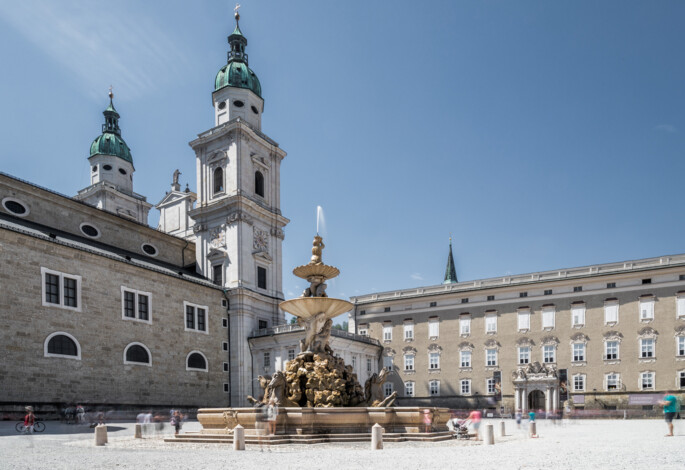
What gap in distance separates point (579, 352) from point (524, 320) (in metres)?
4.69

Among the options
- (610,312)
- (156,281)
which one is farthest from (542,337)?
(156,281)

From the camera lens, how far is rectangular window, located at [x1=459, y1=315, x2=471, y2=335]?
4956 centimetres

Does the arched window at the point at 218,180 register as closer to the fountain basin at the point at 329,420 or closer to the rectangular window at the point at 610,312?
the rectangular window at the point at 610,312

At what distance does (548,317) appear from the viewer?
46.6 m

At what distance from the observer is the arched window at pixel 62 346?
31.9m

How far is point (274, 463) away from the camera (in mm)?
11828

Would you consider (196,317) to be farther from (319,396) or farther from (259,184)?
(319,396)

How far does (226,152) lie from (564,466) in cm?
4420

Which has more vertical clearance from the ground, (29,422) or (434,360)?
(29,422)

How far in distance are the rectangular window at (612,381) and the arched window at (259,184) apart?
104ft

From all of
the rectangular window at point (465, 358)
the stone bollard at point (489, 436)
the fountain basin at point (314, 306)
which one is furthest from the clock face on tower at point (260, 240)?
the stone bollard at point (489, 436)

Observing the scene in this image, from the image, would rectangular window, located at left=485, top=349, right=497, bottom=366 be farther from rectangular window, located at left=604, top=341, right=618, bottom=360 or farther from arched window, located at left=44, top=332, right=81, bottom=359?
arched window, located at left=44, top=332, right=81, bottom=359

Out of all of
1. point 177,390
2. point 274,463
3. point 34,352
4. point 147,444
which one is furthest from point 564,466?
point 177,390

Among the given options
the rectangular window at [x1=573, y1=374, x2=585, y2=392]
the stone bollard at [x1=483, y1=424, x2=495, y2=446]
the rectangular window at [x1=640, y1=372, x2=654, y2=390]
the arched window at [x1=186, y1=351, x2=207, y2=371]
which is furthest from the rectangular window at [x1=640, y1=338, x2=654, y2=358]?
the arched window at [x1=186, y1=351, x2=207, y2=371]
